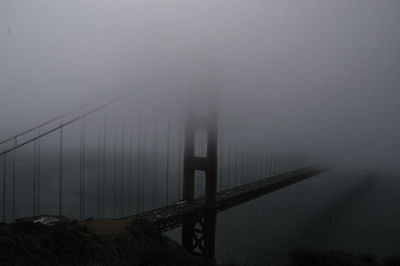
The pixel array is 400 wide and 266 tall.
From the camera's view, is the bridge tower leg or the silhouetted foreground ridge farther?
the bridge tower leg

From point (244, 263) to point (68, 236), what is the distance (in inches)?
398

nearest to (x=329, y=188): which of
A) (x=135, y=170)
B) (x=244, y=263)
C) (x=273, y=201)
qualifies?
(x=273, y=201)

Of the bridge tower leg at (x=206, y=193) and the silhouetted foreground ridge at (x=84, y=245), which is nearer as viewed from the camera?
the silhouetted foreground ridge at (x=84, y=245)

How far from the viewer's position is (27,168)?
4762 centimetres

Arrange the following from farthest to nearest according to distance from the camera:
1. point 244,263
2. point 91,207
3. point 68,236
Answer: point 91,207
point 244,263
point 68,236

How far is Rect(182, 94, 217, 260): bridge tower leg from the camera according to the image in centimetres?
1723

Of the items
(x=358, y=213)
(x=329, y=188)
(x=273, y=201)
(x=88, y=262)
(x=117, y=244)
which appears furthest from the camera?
(x=329, y=188)

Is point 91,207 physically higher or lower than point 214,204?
lower

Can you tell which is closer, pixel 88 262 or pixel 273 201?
pixel 88 262

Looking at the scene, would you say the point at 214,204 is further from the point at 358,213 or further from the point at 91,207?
the point at 358,213

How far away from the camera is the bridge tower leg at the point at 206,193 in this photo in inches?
679

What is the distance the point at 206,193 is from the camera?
1819cm

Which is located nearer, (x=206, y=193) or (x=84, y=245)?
(x=84, y=245)

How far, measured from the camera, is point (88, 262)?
757cm
